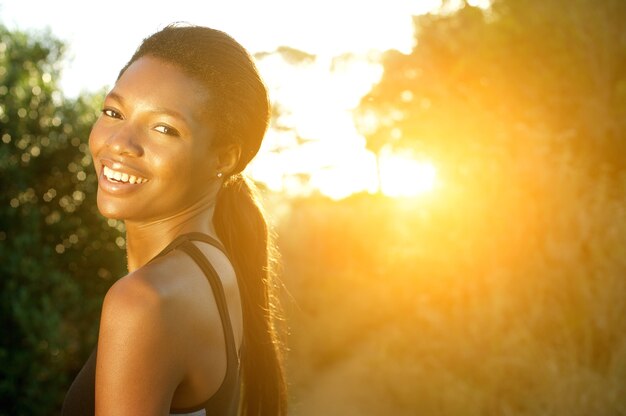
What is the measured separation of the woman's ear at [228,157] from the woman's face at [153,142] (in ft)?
0.15

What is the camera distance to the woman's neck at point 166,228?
198cm

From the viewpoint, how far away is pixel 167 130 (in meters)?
1.84

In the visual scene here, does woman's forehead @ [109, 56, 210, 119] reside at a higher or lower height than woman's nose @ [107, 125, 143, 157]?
higher

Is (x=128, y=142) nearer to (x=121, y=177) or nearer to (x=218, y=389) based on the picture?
(x=121, y=177)

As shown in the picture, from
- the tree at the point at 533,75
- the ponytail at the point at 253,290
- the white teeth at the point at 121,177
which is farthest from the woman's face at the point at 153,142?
the tree at the point at 533,75

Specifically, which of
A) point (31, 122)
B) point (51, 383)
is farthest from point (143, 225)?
point (31, 122)

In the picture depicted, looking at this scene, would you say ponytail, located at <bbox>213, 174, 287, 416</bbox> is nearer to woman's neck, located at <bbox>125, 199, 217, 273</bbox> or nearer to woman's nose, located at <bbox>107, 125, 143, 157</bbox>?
woman's neck, located at <bbox>125, 199, 217, 273</bbox>

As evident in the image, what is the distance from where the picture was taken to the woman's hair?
1.92 metres

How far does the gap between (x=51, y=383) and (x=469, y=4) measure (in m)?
14.1

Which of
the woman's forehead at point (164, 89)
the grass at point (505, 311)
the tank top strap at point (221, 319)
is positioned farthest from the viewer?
the grass at point (505, 311)

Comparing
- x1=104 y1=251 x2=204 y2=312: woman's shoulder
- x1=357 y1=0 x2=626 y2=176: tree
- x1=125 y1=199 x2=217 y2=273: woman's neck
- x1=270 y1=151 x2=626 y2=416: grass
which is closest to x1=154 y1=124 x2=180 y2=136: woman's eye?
x1=125 y1=199 x2=217 y2=273: woman's neck

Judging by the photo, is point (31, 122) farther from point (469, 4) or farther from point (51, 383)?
point (469, 4)

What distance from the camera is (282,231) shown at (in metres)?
18.1

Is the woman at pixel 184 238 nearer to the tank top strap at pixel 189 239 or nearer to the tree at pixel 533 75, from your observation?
the tank top strap at pixel 189 239
